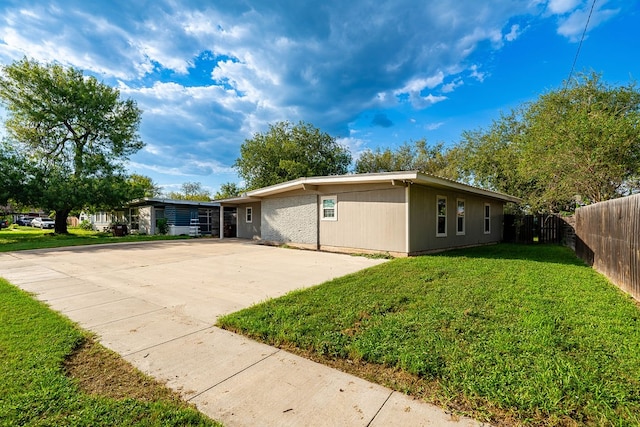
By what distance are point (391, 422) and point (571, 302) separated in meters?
4.04

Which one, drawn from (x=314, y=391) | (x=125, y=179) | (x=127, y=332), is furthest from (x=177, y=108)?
(x=314, y=391)

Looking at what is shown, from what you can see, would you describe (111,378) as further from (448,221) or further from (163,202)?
(163,202)

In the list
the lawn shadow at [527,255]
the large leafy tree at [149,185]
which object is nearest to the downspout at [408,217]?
the lawn shadow at [527,255]

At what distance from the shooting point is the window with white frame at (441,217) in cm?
1038

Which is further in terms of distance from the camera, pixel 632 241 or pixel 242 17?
pixel 242 17

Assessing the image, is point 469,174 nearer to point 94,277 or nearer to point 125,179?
point 94,277

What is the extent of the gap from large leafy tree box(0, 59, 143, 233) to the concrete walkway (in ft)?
40.9

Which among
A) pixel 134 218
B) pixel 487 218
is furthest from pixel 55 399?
pixel 134 218

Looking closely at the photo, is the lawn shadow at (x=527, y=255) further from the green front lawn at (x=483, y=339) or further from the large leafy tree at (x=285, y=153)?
the large leafy tree at (x=285, y=153)

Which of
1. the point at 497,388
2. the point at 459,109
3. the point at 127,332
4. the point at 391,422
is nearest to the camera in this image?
the point at 391,422

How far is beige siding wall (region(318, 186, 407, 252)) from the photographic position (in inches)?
362

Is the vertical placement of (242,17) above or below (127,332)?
above

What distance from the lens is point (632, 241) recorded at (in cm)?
480

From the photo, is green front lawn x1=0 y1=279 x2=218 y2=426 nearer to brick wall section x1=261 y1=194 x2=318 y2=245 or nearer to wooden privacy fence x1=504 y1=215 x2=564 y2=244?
brick wall section x1=261 y1=194 x2=318 y2=245
